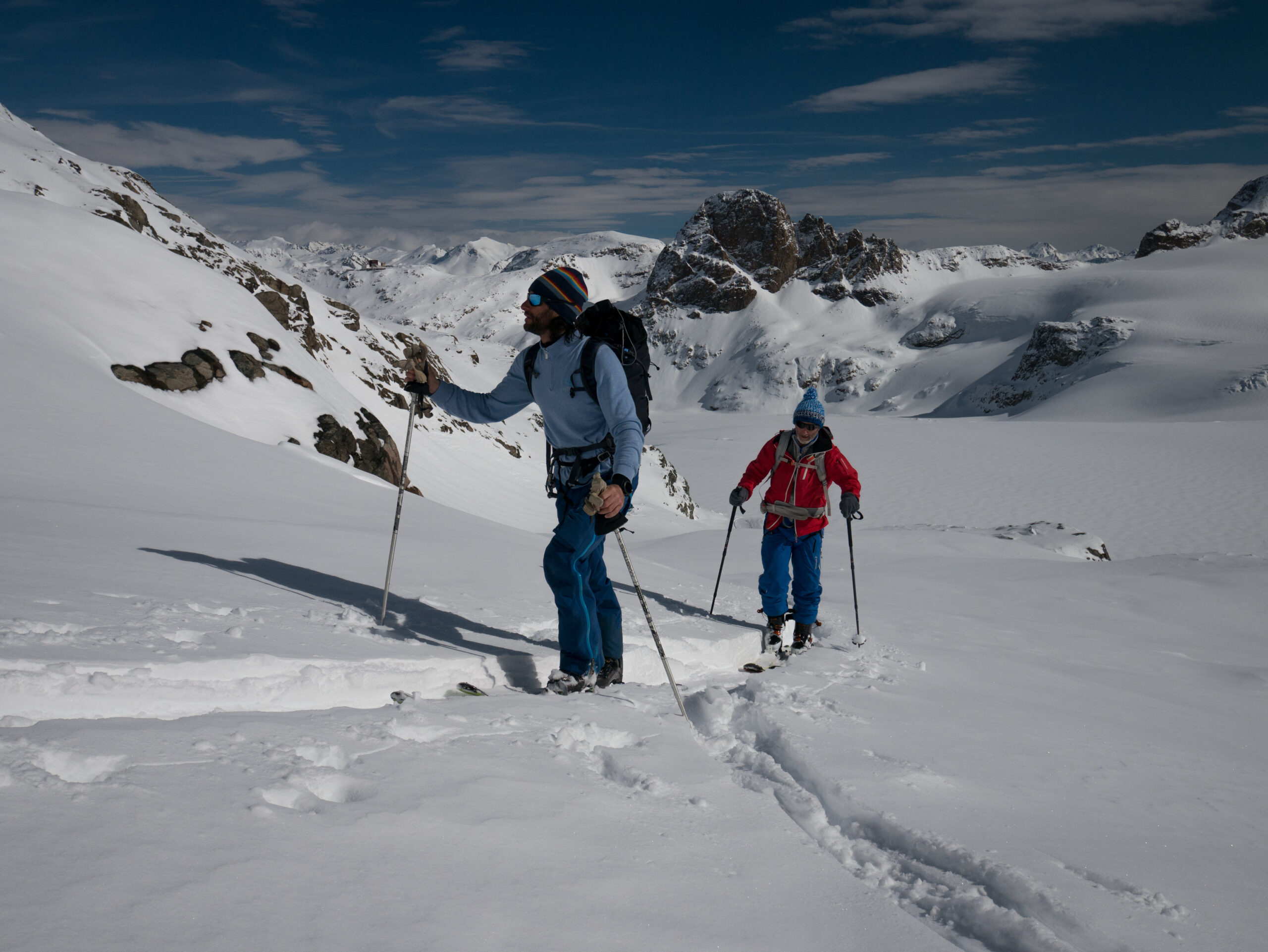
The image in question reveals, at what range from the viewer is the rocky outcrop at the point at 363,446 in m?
14.3

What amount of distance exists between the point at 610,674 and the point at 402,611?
146 centimetres

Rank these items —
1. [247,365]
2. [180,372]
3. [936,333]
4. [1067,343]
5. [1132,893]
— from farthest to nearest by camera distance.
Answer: [936,333], [1067,343], [247,365], [180,372], [1132,893]

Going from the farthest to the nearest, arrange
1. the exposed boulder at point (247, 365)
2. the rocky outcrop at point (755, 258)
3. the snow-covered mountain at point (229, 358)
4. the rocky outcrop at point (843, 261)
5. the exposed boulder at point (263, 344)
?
the rocky outcrop at point (755, 258), the rocky outcrop at point (843, 261), the exposed boulder at point (263, 344), the exposed boulder at point (247, 365), the snow-covered mountain at point (229, 358)

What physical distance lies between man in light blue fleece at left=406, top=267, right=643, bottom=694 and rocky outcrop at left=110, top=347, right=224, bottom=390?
9407 millimetres

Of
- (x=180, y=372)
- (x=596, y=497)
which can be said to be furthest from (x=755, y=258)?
(x=596, y=497)

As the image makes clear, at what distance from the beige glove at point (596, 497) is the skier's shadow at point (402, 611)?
1346 mm

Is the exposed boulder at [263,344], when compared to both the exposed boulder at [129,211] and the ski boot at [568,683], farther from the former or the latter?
the exposed boulder at [129,211]

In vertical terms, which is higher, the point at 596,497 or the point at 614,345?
the point at 614,345

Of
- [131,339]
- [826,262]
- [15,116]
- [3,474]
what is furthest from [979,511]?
[826,262]

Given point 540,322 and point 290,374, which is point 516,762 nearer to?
point 540,322

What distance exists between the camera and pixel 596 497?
380cm

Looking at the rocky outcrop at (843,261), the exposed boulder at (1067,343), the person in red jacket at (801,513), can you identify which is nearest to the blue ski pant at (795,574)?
the person in red jacket at (801,513)

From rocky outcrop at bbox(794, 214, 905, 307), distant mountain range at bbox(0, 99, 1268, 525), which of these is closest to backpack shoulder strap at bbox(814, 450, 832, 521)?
distant mountain range at bbox(0, 99, 1268, 525)

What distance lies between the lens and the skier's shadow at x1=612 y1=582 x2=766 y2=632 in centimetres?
676
